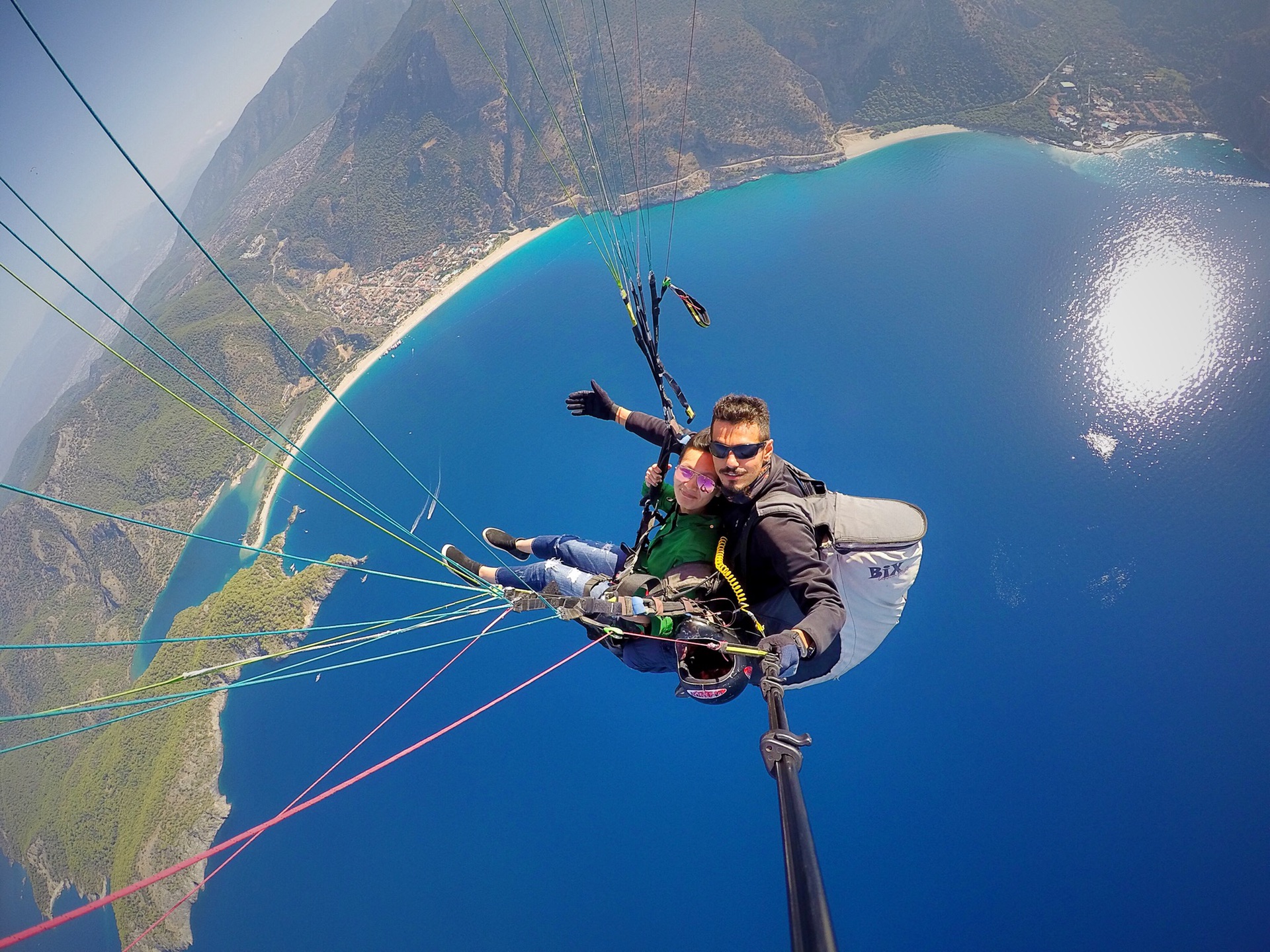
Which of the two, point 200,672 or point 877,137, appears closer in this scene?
point 200,672

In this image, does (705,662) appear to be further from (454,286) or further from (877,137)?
(454,286)

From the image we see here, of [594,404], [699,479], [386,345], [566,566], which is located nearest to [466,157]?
[386,345]

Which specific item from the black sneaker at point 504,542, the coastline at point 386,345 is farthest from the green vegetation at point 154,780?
the black sneaker at point 504,542

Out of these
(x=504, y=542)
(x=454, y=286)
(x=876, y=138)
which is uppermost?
(x=876, y=138)

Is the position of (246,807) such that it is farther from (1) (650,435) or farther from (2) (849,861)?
(1) (650,435)

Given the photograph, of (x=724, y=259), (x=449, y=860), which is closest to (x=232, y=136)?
(x=724, y=259)

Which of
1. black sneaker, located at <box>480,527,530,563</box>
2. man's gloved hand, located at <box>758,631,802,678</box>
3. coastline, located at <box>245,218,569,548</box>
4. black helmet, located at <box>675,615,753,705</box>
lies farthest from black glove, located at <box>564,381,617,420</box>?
coastline, located at <box>245,218,569,548</box>

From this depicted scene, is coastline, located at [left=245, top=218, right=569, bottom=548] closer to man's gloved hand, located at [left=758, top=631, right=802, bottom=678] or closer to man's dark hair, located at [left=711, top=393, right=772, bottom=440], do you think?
man's dark hair, located at [left=711, top=393, right=772, bottom=440]
